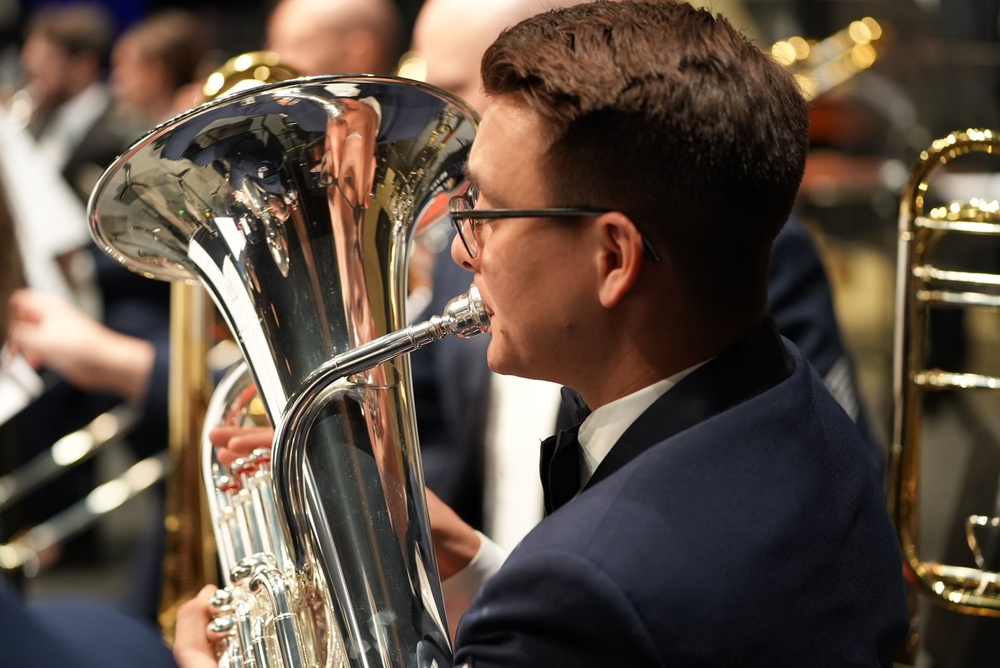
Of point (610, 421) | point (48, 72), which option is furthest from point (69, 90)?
point (610, 421)

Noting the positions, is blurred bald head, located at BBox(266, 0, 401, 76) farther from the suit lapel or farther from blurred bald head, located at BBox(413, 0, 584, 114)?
the suit lapel

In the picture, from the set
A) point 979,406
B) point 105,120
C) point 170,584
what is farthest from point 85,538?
point 979,406

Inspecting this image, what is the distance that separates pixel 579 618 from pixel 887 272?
3.74 m

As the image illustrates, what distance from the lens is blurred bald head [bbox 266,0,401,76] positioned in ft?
8.91

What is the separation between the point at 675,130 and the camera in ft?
2.96

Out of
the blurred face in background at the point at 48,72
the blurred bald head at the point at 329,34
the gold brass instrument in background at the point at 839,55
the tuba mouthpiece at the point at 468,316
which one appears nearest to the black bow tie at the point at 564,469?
the tuba mouthpiece at the point at 468,316

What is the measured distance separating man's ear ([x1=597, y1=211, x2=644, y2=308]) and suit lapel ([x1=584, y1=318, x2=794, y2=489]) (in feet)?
0.32

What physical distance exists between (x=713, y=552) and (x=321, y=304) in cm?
47

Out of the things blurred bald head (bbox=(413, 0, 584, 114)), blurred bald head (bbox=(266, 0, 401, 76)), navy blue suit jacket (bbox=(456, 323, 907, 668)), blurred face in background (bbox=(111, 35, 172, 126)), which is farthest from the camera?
blurred face in background (bbox=(111, 35, 172, 126))

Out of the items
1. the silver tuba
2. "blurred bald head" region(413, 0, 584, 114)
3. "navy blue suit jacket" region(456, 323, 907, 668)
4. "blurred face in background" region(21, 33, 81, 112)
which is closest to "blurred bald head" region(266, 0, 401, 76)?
"blurred bald head" region(413, 0, 584, 114)

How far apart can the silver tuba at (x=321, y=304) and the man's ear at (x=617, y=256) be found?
14 centimetres

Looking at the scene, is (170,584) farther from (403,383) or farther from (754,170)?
(754,170)

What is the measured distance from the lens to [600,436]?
1.00m

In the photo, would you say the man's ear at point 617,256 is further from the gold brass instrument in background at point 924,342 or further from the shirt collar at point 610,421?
the gold brass instrument in background at point 924,342
